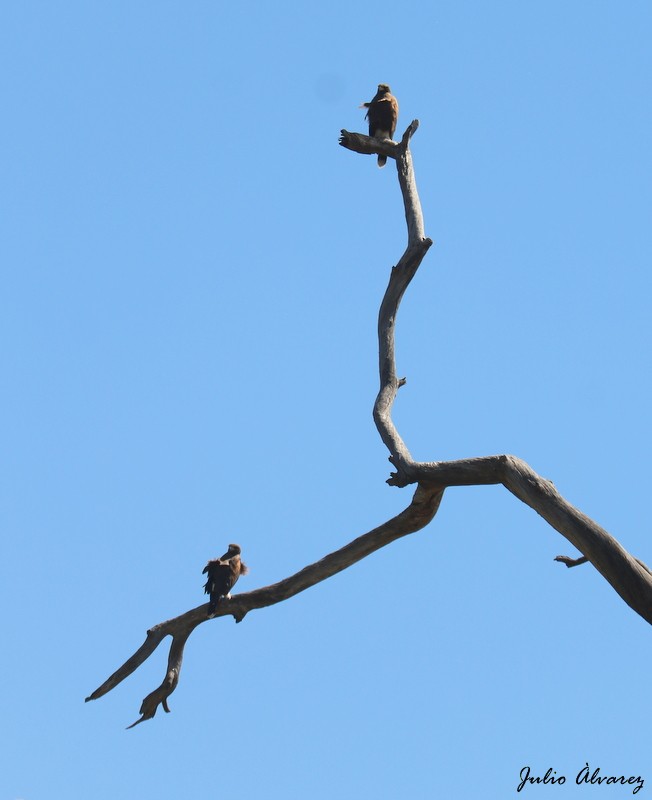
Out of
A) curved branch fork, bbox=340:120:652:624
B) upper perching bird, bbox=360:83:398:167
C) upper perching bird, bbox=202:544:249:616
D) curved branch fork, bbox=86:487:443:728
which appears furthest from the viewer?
upper perching bird, bbox=360:83:398:167

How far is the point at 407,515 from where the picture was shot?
8320mm

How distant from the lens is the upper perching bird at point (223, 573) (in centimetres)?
910

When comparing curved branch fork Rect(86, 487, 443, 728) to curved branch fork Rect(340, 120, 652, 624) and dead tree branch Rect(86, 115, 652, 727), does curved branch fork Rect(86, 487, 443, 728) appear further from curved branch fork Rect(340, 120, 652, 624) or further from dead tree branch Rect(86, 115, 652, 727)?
curved branch fork Rect(340, 120, 652, 624)

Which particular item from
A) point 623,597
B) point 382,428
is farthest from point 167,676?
point 623,597

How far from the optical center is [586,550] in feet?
23.2

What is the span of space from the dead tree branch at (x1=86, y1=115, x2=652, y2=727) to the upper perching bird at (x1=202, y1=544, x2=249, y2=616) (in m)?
0.20

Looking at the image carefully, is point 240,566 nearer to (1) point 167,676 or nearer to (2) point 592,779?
(1) point 167,676

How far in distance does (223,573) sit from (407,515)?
175 cm

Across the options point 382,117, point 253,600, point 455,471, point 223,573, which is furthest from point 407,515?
point 382,117

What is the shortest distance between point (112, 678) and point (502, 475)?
9.96 ft

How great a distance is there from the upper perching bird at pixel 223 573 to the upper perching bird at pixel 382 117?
3.41 meters

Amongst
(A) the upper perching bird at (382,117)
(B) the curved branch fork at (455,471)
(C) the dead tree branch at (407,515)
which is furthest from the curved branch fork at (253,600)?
(A) the upper perching bird at (382,117)

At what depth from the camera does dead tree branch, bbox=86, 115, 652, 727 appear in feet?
23.0

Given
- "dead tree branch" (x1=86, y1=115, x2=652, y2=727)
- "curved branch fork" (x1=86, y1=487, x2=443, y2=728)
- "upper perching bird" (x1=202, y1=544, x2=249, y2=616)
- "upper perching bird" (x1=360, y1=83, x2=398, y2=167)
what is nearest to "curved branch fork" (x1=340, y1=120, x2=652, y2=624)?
"dead tree branch" (x1=86, y1=115, x2=652, y2=727)
